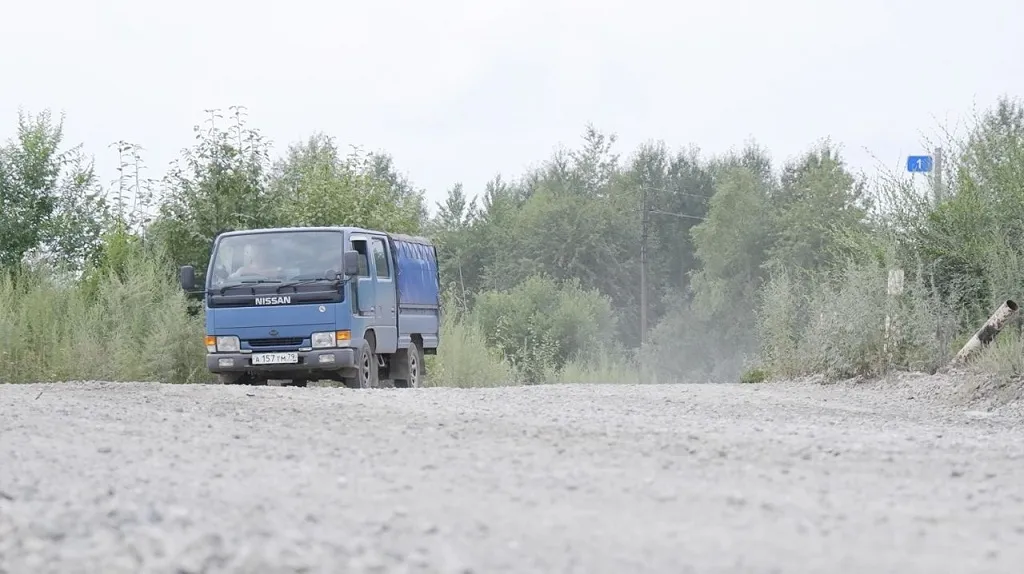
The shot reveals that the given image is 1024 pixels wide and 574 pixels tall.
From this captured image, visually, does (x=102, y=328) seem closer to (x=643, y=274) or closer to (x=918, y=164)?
(x=918, y=164)

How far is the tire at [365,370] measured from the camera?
20797mm

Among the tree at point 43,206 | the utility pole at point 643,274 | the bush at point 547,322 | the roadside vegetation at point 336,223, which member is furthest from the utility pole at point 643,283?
the tree at point 43,206

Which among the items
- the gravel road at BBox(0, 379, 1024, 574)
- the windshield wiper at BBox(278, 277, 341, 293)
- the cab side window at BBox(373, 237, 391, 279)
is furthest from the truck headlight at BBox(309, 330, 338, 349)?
the gravel road at BBox(0, 379, 1024, 574)

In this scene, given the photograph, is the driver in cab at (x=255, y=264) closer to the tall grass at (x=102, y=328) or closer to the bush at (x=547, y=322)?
the tall grass at (x=102, y=328)

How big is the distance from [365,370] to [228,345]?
1971 millimetres

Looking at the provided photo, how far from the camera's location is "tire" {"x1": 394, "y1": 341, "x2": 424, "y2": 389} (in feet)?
77.5

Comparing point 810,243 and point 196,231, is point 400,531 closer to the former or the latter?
point 196,231

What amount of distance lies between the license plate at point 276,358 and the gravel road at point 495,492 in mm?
7918

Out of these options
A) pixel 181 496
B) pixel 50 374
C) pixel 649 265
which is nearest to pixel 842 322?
pixel 50 374

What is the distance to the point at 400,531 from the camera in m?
5.69

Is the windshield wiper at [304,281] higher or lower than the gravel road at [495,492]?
higher

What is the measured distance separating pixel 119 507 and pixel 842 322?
54.5 feet

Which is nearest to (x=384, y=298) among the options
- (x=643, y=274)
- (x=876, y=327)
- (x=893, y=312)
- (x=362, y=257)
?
(x=362, y=257)

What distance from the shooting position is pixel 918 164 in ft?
78.1
